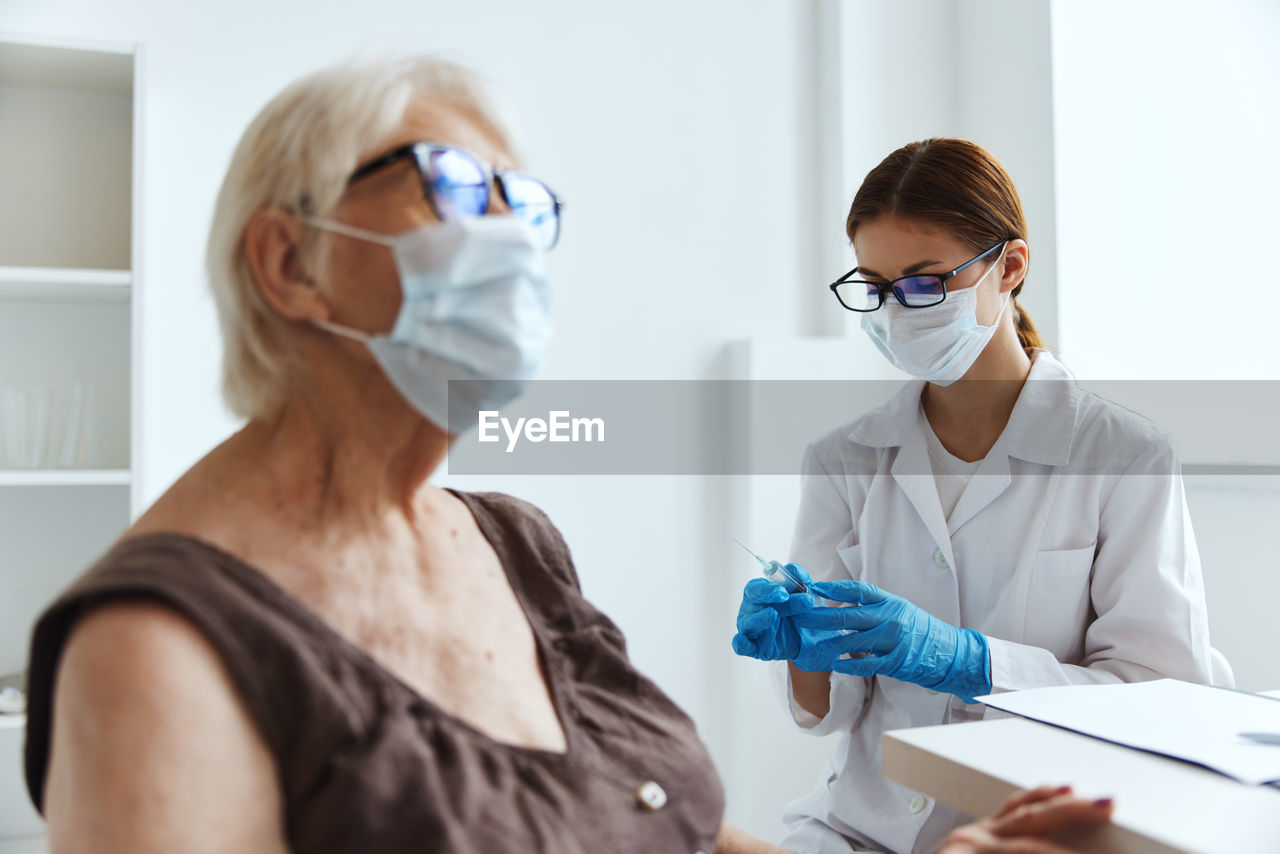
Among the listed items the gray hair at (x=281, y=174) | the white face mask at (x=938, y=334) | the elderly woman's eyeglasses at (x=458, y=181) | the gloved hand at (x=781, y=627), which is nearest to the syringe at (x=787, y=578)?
the gloved hand at (x=781, y=627)

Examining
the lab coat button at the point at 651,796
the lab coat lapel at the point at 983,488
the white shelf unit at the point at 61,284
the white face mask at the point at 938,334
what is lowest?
the lab coat button at the point at 651,796

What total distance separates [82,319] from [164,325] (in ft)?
0.49

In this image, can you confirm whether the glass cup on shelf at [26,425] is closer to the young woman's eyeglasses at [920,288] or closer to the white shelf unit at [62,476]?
the white shelf unit at [62,476]

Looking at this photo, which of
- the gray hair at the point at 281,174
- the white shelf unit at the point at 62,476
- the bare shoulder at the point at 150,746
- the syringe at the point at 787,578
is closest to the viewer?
the bare shoulder at the point at 150,746

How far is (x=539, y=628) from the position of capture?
984mm

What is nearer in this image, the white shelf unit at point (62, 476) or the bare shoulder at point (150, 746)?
the bare shoulder at point (150, 746)

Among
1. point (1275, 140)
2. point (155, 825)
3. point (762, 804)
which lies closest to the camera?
point (155, 825)

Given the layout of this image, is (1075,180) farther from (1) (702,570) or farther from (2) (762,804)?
(2) (762,804)

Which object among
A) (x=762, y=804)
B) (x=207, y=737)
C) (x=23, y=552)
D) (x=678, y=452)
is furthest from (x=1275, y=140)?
(x=23, y=552)

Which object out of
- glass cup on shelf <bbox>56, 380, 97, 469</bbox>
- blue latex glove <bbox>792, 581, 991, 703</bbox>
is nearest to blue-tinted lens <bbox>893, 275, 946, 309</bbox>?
blue latex glove <bbox>792, 581, 991, 703</bbox>

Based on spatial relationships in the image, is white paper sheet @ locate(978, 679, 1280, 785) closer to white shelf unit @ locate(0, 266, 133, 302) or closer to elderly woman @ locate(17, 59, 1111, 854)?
elderly woman @ locate(17, 59, 1111, 854)

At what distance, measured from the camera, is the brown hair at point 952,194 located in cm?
147

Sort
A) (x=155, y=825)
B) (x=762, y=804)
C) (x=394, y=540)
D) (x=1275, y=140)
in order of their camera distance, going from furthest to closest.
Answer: (x=762, y=804)
(x=1275, y=140)
(x=394, y=540)
(x=155, y=825)

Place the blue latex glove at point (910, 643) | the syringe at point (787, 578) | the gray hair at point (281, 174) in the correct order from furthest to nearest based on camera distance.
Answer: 1. the syringe at point (787, 578)
2. the blue latex glove at point (910, 643)
3. the gray hair at point (281, 174)
